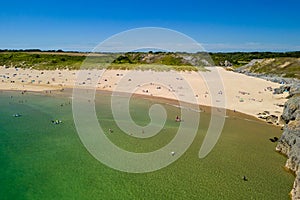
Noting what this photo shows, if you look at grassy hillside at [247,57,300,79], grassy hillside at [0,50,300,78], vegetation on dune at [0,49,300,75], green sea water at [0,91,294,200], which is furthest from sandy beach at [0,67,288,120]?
grassy hillside at [247,57,300,79]

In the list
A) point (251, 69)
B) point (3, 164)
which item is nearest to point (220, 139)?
point (3, 164)

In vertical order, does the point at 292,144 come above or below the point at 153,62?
below

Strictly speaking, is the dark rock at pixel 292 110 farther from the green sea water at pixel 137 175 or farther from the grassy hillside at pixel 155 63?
the grassy hillside at pixel 155 63

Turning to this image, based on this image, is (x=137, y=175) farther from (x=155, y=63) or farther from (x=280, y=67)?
(x=155, y=63)

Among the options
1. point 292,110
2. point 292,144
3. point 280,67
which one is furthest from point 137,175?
point 280,67

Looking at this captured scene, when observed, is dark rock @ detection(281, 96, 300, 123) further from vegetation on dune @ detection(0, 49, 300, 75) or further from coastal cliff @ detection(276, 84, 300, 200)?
vegetation on dune @ detection(0, 49, 300, 75)

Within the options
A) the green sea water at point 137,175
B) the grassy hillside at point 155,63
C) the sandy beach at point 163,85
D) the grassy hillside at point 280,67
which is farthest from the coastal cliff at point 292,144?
the grassy hillside at point 155,63
